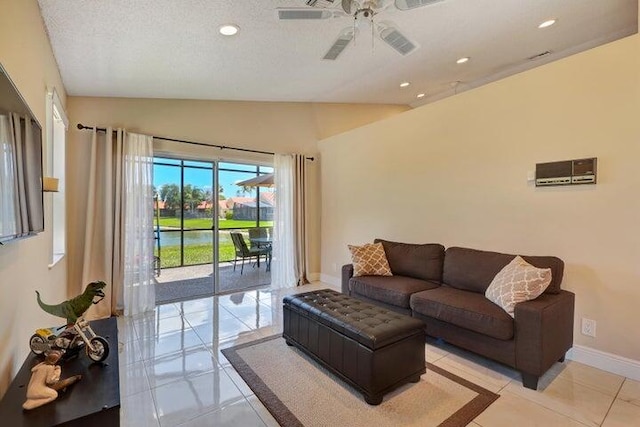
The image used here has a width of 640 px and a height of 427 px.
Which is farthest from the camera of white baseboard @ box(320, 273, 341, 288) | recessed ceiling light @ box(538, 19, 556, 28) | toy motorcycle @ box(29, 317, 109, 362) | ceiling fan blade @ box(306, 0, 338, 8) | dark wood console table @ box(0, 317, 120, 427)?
white baseboard @ box(320, 273, 341, 288)

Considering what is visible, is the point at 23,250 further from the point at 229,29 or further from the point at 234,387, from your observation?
the point at 229,29

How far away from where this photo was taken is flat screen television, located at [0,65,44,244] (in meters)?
1.28

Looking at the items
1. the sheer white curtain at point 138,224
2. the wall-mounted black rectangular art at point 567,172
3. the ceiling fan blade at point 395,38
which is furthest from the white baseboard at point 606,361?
the sheer white curtain at point 138,224

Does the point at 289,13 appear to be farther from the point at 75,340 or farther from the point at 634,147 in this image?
the point at 634,147

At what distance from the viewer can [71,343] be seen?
1679 mm

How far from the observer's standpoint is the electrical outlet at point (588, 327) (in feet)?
8.41

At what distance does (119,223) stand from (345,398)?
10.9 ft

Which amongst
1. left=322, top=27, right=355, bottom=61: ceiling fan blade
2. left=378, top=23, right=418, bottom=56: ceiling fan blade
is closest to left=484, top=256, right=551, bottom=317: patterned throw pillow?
left=378, top=23, right=418, bottom=56: ceiling fan blade

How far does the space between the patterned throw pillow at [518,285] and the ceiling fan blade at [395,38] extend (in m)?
2.11

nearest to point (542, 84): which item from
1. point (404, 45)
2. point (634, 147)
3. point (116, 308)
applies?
point (634, 147)

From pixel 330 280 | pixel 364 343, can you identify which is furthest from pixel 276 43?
pixel 330 280

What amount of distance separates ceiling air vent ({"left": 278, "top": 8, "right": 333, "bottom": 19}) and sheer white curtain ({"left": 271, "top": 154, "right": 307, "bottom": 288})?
2928 mm

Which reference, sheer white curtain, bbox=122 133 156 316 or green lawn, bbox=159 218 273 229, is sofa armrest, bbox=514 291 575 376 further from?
sheer white curtain, bbox=122 133 156 316

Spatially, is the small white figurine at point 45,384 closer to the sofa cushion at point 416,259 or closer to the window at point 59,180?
the window at point 59,180
